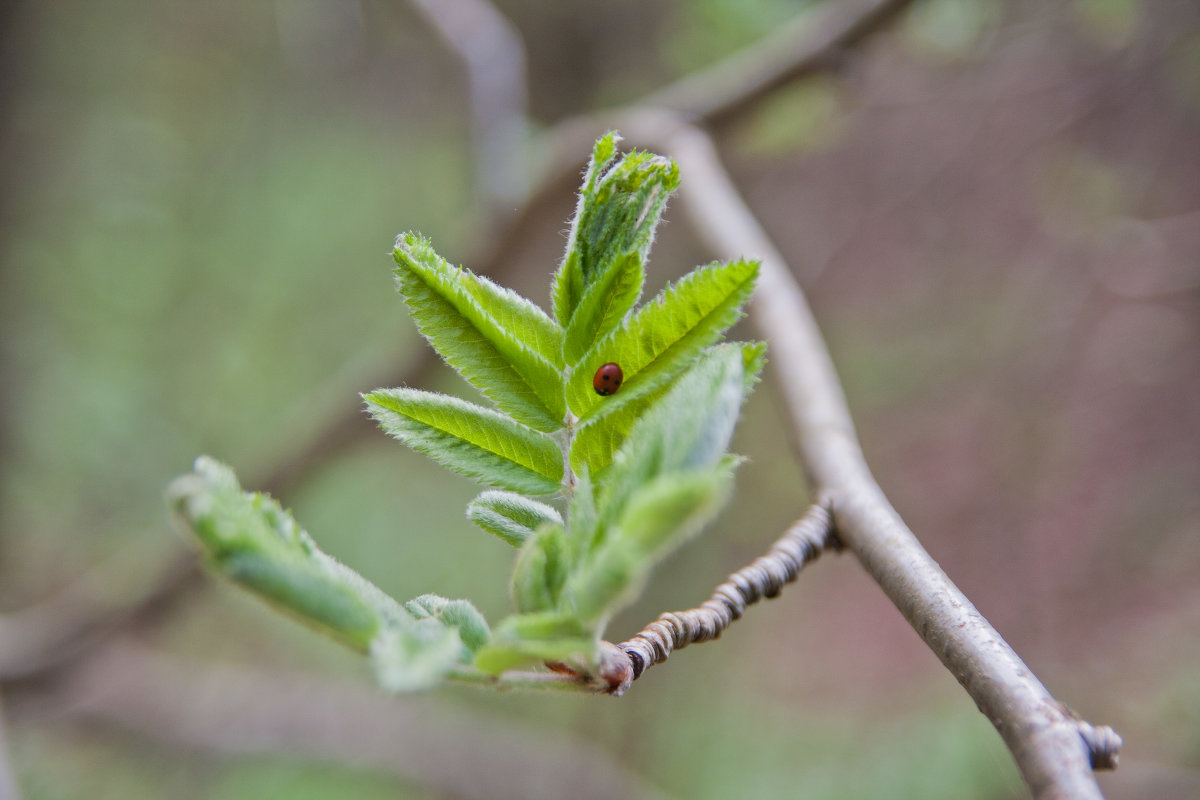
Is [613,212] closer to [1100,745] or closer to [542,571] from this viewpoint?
[542,571]

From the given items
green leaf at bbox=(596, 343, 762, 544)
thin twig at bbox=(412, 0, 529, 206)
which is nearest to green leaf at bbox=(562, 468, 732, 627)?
green leaf at bbox=(596, 343, 762, 544)

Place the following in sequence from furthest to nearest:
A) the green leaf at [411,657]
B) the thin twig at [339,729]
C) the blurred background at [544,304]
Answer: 1. the blurred background at [544,304]
2. the thin twig at [339,729]
3. the green leaf at [411,657]

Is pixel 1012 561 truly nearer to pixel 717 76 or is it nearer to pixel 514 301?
pixel 717 76

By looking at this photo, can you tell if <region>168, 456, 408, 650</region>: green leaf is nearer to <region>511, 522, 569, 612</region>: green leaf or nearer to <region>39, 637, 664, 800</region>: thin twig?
<region>511, 522, 569, 612</region>: green leaf

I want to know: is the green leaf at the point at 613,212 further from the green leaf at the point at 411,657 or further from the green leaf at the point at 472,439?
the green leaf at the point at 411,657

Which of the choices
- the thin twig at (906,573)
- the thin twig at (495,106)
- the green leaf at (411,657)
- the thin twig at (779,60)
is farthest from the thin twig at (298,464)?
the green leaf at (411,657)

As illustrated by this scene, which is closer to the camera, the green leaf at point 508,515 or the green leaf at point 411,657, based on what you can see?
the green leaf at point 411,657

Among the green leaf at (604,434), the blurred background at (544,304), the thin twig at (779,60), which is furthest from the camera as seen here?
the blurred background at (544,304)
